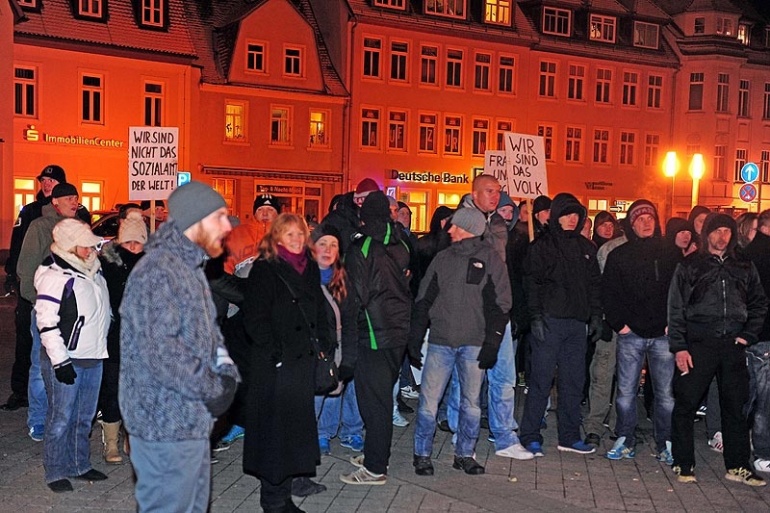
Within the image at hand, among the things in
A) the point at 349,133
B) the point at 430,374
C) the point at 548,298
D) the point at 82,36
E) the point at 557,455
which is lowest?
the point at 557,455

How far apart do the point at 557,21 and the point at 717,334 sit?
131 ft

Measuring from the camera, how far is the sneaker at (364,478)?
7.63 m

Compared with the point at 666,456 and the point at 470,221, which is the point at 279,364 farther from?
the point at 666,456

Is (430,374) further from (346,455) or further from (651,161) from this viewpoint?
(651,161)

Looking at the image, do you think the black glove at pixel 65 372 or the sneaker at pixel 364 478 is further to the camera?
the sneaker at pixel 364 478

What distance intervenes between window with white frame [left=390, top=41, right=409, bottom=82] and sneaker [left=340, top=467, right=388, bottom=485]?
35.0m

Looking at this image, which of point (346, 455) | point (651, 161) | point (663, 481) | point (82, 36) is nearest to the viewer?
point (663, 481)

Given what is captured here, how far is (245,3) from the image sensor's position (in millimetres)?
39594

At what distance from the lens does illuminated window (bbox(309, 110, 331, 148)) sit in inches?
1581

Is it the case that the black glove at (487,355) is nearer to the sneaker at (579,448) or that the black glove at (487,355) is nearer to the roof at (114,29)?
the sneaker at (579,448)

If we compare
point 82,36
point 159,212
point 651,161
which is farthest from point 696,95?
point 159,212

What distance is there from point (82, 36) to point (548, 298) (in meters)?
30.2

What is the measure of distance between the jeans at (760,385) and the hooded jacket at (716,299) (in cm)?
60

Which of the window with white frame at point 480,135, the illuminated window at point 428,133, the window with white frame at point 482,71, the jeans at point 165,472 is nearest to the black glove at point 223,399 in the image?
the jeans at point 165,472
